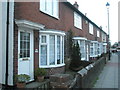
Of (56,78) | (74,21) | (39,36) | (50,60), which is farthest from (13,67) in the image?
(74,21)

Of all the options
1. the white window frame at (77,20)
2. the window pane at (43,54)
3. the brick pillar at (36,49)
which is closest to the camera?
the brick pillar at (36,49)

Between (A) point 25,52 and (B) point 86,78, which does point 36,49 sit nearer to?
(A) point 25,52

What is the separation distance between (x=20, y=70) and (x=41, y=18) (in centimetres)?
320

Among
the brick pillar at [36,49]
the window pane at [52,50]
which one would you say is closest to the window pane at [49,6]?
the window pane at [52,50]

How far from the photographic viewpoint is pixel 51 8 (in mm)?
11633

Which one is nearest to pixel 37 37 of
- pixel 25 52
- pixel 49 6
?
pixel 25 52

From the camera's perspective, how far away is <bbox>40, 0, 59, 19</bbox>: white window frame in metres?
10.6

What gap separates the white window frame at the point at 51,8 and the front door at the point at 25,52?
79.5 inches

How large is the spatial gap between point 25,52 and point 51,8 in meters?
4.03

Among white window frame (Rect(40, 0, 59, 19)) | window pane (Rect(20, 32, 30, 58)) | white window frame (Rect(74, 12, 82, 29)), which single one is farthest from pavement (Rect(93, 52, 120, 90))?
white window frame (Rect(74, 12, 82, 29))

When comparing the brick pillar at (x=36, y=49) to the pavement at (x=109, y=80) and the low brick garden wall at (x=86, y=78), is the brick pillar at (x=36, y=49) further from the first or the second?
the pavement at (x=109, y=80)

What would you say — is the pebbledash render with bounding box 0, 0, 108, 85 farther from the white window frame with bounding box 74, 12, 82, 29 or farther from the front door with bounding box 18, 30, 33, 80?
the white window frame with bounding box 74, 12, 82, 29

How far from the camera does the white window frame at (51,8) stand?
1057 centimetres

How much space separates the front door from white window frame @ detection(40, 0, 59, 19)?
202 cm
